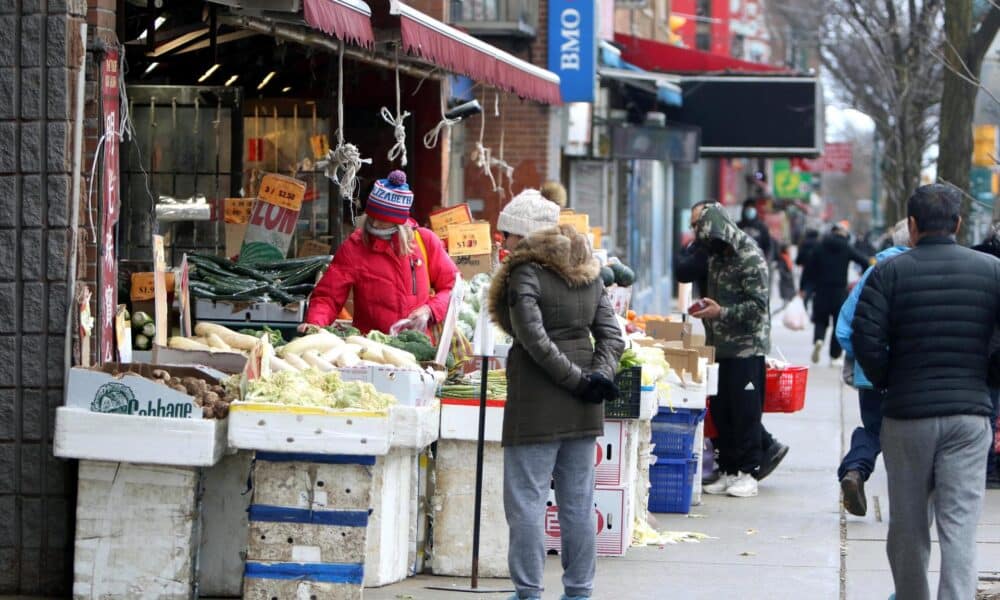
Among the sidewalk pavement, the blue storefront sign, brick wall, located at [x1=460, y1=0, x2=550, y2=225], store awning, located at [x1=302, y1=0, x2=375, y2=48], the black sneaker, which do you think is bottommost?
the sidewalk pavement

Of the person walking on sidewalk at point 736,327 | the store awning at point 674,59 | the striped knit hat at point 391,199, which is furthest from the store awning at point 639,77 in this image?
the striped knit hat at point 391,199

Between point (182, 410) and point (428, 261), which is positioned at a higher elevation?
point (428, 261)

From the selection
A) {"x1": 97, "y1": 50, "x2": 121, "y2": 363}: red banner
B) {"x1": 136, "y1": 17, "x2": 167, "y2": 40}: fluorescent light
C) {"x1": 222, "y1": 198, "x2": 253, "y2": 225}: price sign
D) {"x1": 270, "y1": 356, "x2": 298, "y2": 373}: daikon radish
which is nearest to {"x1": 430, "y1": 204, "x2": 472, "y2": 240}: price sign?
{"x1": 222, "y1": 198, "x2": 253, "y2": 225}: price sign

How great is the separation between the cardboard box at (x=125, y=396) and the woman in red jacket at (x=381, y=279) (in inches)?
80.1

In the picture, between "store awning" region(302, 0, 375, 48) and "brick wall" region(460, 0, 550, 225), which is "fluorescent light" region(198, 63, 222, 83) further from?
"brick wall" region(460, 0, 550, 225)

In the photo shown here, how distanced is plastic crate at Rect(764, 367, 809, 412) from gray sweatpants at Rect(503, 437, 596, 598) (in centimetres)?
449

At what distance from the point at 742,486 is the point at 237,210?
12.6ft

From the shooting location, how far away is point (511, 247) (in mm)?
6934

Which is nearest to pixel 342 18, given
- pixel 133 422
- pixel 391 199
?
pixel 391 199

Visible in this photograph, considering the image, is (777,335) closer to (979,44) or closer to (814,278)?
(814,278)

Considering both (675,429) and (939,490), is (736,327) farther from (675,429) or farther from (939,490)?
(939,490)

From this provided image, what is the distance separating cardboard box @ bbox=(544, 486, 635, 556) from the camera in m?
8.22

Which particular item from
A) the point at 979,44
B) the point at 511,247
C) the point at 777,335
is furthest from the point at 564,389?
the point at 777,335

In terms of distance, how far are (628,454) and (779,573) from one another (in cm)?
96
